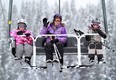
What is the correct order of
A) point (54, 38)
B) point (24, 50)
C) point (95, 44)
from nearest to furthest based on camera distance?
point (54, 38) → point (95, 44) → point (24, 50)

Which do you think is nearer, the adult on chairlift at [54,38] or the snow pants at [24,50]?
the adult on chairlift at [54,38]

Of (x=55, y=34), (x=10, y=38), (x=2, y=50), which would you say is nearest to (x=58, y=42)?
(x=55, y=34)

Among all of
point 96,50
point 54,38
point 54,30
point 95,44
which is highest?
A: point 54,30

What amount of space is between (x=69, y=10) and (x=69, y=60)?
531 centimetres

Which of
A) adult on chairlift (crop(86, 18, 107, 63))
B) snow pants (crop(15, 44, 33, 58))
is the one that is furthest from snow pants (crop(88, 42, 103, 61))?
snow pants (crop(15, 44, 33, 58))

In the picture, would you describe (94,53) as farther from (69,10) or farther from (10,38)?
(69,10)

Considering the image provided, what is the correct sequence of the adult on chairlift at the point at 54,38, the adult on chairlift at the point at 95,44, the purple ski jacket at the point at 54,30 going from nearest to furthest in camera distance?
the adult on chairlift at the point at 54,38
the adult on chairlift at the point at 95,44
the purple ski jacket at the point at 54,30

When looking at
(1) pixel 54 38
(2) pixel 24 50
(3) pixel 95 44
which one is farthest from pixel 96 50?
(2) pixel 24 50

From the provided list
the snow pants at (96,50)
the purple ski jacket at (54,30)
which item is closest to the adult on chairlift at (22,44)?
the purple ski jacket at (54,30)

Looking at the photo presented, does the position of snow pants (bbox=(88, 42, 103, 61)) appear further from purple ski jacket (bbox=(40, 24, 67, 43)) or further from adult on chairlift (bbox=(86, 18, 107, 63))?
purple ski jacket (bbox=(40, 24, 67, 43))

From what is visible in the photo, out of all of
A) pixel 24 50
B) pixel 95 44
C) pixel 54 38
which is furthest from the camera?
pixel 24 50

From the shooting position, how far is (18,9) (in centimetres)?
4247

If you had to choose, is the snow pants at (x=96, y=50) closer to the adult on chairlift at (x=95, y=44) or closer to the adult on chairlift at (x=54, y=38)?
the adult on chairlift at (x=95, y=44)

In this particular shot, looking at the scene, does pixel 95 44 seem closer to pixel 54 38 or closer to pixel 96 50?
pixel 96 50
